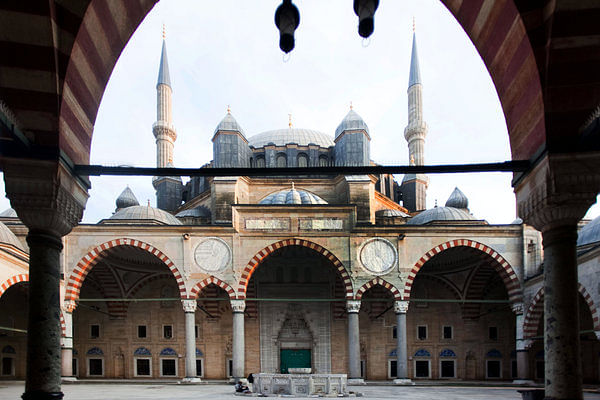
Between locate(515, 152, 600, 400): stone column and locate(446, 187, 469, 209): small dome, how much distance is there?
22.7 m

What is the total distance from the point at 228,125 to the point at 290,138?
17.6ft

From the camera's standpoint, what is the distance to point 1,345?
21.8 meters

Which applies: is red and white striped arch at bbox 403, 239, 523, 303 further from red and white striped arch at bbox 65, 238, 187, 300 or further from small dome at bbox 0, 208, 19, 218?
small dome at bbox 0, 208, 19, 218

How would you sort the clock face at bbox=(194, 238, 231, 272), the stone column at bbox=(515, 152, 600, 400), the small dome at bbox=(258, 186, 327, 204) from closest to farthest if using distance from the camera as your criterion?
the stone column at bbox=(515, 152, 600, 400) → the clock face at bbox=(194, 238, 231, 272) → the small dome at bbox=(258, 186, 327, 204)

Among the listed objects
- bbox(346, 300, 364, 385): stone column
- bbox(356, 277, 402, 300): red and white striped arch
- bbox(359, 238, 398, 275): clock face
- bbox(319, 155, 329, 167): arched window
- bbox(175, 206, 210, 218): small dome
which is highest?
bbox(319, 155, 329, 167): arched window

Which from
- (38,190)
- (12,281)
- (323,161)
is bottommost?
(12,281)

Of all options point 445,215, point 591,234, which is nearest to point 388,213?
point 445,215

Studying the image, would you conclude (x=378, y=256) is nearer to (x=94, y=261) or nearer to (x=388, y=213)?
(x=388, y=213)

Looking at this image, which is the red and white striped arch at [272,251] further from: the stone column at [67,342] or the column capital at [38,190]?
the column capital at [38,190]

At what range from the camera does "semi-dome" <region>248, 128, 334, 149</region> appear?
28781mm

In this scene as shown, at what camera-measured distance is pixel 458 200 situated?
26.5m

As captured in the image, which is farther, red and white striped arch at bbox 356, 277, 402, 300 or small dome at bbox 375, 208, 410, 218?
small dome at bbox 375, 208, 410, 218

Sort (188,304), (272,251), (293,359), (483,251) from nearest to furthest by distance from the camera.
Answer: (188,304)
(272,251)
(483,251)
(293,359)

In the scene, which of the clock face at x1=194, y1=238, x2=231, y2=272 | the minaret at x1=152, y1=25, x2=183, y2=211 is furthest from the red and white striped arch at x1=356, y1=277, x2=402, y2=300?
the minaret at x1=152, y1=25, x2=183, y2=211
